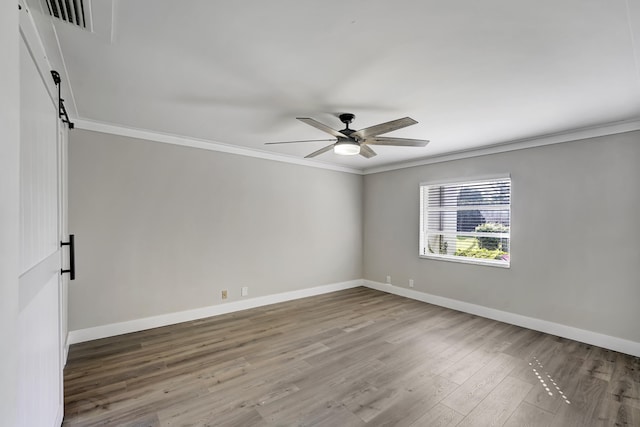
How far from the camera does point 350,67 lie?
2.09 meters

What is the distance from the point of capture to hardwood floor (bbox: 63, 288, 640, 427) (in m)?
2.07

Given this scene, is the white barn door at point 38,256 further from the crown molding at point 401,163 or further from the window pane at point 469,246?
the window pane at point 469,246

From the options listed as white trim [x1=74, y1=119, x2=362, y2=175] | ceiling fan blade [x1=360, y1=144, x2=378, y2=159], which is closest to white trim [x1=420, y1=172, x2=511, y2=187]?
ceiling fan blade [x1=360, y1=144, x2=378, y2=159]

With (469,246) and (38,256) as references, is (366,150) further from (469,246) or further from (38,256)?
(38,256)

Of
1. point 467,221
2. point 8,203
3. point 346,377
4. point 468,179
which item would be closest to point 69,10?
point 8,203

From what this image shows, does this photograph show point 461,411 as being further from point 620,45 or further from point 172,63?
point 172,63

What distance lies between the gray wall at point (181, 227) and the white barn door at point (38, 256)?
1.57 m

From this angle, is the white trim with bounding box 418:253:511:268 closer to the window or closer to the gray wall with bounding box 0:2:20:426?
the window

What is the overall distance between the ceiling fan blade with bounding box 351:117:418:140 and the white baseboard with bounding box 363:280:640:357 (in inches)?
124

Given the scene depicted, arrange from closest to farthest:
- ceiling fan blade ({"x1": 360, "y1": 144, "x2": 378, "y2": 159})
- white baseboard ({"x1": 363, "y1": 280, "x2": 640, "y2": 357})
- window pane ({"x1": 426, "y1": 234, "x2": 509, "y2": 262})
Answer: white baseboard ({"x1": 363, "y1": 280, "x2": 640, "y2": 357})
ceiling fan blade ({"x1": 360, "y1": 144, "x2": 378, "y2": 159})
window pane ({"x1": 426, "y1": 234, "x2": 509, "y2": 262})

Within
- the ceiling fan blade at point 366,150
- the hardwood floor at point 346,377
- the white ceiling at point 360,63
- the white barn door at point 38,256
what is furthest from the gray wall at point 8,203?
the ceiling fan blade at point 366,150

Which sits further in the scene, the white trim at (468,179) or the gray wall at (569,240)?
the white trim at (468,179)

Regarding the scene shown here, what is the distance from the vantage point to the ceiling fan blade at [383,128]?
238 cm

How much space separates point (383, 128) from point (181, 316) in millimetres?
3449
